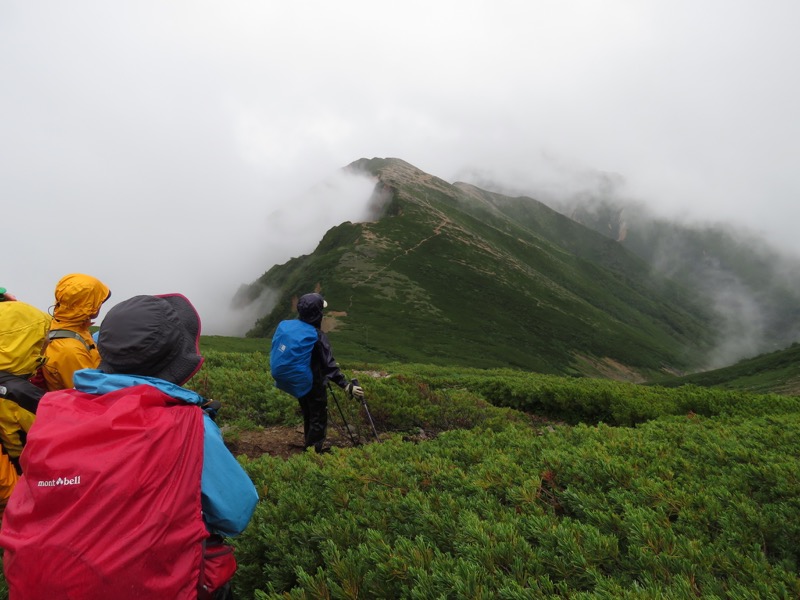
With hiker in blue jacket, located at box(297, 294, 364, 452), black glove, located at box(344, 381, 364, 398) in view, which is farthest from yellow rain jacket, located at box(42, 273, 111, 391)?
black glove, located at box(344, 381, 364, 398)

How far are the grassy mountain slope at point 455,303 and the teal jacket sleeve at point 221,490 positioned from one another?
61.2 m

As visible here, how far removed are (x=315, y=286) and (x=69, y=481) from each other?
10493cm

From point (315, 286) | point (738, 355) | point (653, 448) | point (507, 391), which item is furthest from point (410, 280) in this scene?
point (738, 355)

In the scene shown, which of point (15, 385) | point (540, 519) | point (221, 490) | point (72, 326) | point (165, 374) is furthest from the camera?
point (72, 326)

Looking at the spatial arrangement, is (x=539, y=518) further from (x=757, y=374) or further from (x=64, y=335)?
(x=757, y=374)

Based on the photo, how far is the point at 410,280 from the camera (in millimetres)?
112875

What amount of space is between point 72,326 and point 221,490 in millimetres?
4237

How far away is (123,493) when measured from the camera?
254 cm

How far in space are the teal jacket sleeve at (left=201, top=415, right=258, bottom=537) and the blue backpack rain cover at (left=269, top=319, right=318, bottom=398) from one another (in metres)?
4.90

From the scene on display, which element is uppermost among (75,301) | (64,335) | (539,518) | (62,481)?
(539,518)

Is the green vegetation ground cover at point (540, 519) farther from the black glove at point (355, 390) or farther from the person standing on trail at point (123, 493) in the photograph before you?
the black glove at point (355, 390)

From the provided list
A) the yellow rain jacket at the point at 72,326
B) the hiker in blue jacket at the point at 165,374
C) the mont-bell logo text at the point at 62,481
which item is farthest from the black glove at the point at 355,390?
the mont-bell logo text at the point at 62,481

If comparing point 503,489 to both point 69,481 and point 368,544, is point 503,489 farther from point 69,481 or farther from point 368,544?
point 69,481

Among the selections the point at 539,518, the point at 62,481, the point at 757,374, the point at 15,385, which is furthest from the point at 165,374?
the point at 757,374
